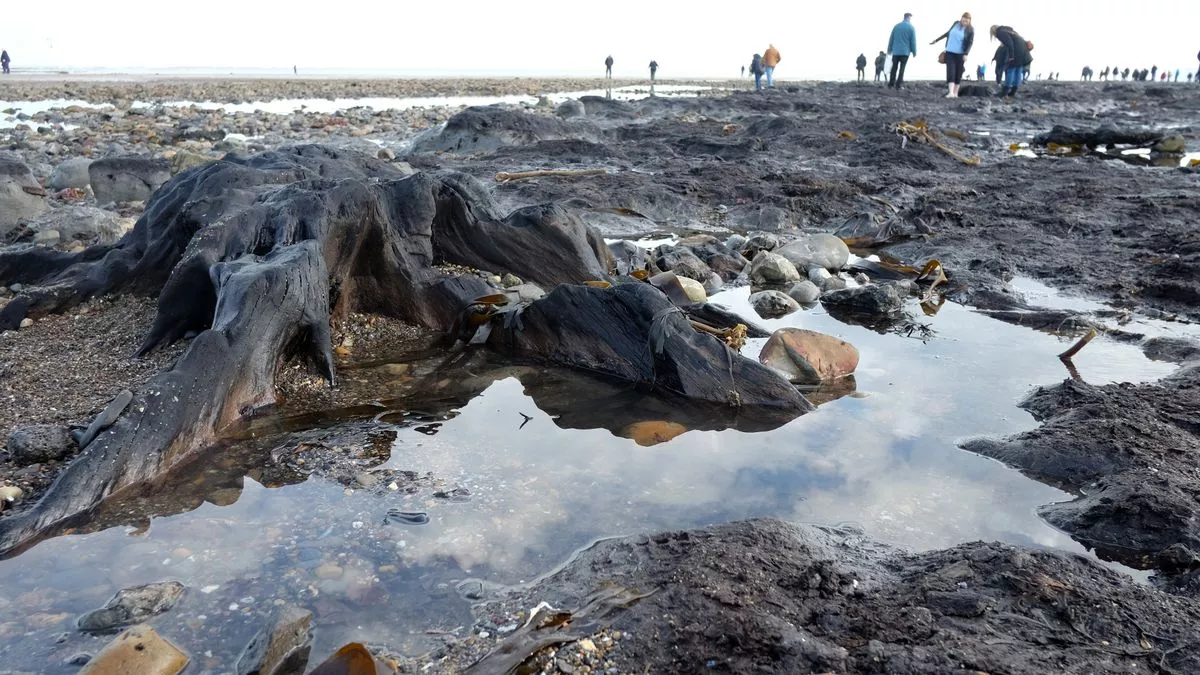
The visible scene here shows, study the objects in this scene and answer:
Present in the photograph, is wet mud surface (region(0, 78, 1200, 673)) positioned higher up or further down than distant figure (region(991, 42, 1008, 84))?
further down

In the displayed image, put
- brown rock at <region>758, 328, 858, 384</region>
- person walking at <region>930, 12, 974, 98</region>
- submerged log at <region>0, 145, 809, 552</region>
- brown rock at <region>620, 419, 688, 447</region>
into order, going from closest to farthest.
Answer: submerged log at <region>0, 145, 809, 552</region>
brown rock at <region>620, 419, 688, 447</region>
brown rock at <region>758, 328, 858, 384</region>
person walking at <region>930, 12, 974, 98</region>

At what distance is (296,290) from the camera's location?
4.11 metres

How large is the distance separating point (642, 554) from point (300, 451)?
5.06 ft

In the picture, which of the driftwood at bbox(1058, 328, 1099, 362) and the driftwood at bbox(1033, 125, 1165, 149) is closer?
the driftwood at bbox(1058, 328, 1099, 362)

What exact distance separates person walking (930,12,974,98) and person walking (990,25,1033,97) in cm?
171

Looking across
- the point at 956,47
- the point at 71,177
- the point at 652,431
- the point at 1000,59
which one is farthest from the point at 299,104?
the point at 652,431

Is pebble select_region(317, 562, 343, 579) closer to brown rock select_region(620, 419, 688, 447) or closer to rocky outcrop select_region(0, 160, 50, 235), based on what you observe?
brown rock select_region(620, 419, 688, 447)

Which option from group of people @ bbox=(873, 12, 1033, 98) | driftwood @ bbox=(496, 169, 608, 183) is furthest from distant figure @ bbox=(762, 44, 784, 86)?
driftwood @ bbox=(496, 169, 608, 183)

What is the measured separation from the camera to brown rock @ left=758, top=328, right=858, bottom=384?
14.5ft

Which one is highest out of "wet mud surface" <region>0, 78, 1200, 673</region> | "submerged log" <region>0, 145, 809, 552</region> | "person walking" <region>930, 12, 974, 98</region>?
"person walking" <region>930, 12, 974, 98</region>

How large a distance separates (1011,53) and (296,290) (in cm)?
2868

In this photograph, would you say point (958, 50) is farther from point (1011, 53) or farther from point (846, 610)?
point (846, 610)

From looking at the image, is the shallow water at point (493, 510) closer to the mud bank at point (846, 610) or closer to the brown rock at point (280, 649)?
the brown rock at point (280, 649)

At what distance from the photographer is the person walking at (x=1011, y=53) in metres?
25.3
